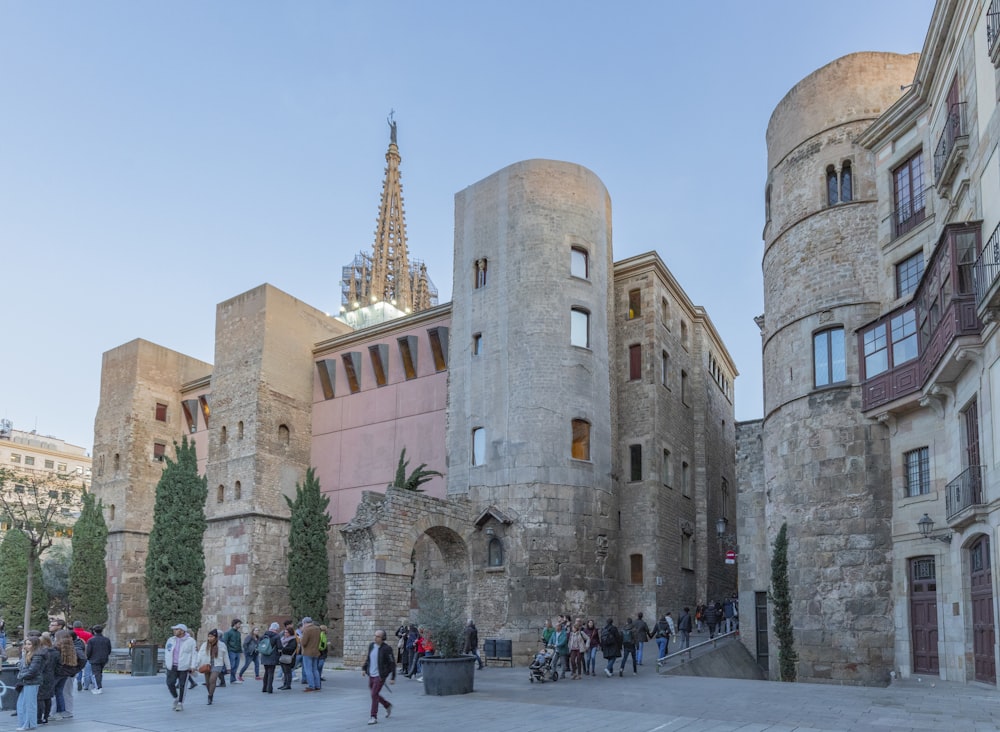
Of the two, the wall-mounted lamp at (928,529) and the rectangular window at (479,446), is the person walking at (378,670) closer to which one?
the wall-mounted lamp at (928,529)

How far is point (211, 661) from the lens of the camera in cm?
1733

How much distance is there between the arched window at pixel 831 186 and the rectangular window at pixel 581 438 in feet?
35.6

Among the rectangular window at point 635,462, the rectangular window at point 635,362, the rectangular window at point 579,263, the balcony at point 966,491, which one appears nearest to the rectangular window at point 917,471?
the balcony at point 966,491

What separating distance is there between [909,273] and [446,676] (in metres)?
15.9

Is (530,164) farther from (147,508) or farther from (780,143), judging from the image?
(147,508)

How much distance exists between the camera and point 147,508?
4556 cm

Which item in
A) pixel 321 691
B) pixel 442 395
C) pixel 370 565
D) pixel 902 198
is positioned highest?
pixel 902 198

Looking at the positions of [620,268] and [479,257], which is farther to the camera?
[620,268]

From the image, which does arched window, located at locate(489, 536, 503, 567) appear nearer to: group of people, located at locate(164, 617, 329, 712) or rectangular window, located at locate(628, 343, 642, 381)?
rectangular window, located at locate(628, 343, 642, 381)

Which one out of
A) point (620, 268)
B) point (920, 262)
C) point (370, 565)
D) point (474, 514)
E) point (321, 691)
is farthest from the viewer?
point (620, 268)

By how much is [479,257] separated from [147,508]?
23103 millimetres

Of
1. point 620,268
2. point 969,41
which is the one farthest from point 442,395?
point 969,41

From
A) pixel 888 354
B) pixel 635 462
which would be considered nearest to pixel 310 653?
pixel 888 354

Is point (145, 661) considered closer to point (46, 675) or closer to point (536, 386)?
point (46, 675)
